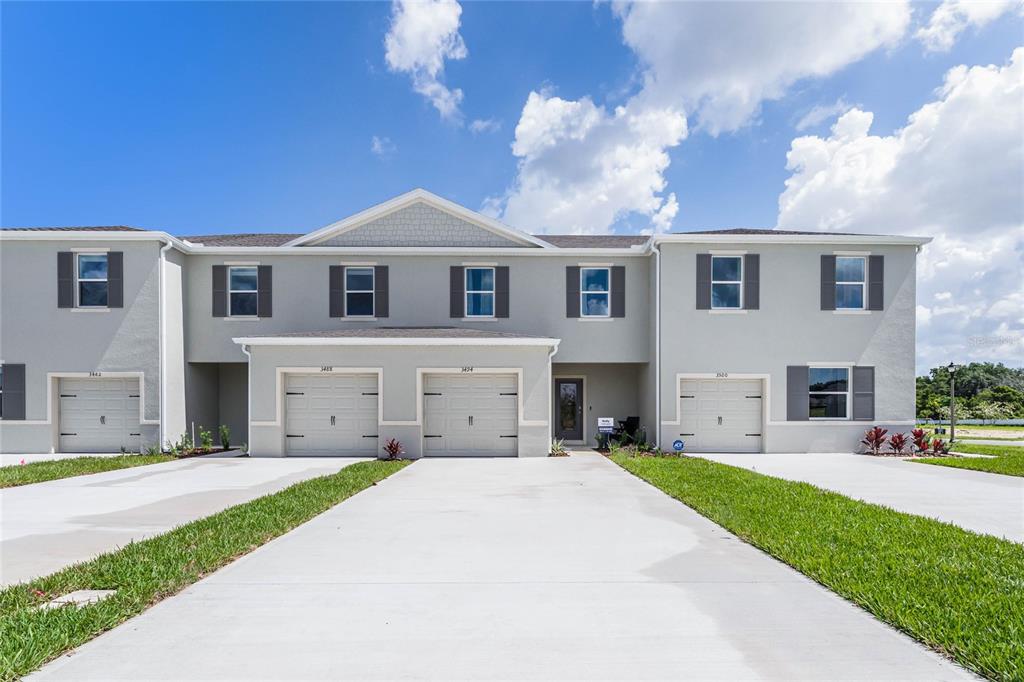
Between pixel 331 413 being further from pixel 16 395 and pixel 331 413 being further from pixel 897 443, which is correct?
→ pixel 897 443

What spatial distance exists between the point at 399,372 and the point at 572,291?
17.9 feet

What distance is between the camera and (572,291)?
1571 cm

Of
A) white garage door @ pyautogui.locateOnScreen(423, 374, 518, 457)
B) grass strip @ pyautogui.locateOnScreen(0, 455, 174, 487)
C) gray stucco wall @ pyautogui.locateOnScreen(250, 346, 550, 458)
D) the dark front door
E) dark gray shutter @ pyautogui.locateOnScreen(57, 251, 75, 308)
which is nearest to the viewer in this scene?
grass strip @ pyautogui.locateOnScreen(0, 455, 174, 487)

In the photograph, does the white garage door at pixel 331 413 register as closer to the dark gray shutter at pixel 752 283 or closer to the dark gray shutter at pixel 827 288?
the dark gray shutter at pixel 752 283

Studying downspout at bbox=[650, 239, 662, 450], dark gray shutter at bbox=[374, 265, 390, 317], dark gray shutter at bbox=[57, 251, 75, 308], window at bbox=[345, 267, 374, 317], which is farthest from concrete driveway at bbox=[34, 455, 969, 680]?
dark gray shutter at bbox=[57, 251, 75, 308]

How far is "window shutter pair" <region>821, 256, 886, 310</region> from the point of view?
49.2ft

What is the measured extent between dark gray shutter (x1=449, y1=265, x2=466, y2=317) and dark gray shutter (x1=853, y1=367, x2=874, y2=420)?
11.2 metres

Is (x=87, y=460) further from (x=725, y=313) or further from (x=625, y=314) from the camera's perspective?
(x=725, y=313)

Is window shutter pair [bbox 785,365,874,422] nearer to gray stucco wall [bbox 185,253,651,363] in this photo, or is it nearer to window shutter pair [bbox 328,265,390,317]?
gray stucco wall [bbox 185,253,651,363]

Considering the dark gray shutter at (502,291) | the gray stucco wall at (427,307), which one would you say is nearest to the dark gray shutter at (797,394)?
the gray stucco wall at (427,307)

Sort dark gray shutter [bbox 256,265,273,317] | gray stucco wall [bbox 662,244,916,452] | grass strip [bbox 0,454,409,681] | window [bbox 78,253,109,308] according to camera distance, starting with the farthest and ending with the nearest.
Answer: dark gray shutter [bbox 256,265,273,317]
gray stucco wall [bbox 662,244,916,452]
window [bbox 78,253,109,308]
grass strip [bbox 0,454,409,681]

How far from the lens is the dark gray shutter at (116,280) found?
14656 millimetres

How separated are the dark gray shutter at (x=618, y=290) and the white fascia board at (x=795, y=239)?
1.42 m

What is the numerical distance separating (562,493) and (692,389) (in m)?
7.49
